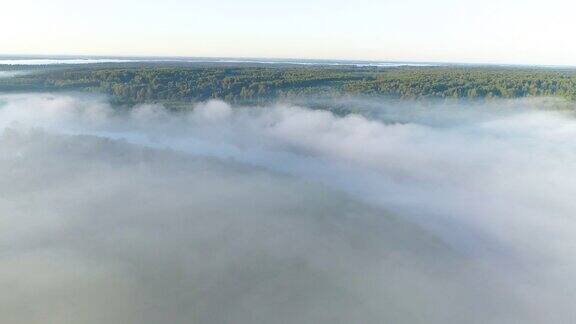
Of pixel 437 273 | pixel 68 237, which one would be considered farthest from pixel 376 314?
pixel 68 237

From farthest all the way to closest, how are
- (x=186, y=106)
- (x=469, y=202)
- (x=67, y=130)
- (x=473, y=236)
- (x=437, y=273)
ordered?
(x=186, y=106)
(x=67, y=130)
(x=469, y=202)
(x=473, y=236)
(x=437, y=273)

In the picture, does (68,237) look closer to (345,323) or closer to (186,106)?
(345,323)

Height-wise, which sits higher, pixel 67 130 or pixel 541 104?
pixel 541 104

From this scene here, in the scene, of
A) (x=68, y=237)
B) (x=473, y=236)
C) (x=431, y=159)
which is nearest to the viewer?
(x=68, y=237)

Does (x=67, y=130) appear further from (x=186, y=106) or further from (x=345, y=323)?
(x=345, y=323)

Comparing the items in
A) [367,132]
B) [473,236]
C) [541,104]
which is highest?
[541,104]

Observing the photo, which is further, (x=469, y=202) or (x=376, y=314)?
(x=469, y=202)

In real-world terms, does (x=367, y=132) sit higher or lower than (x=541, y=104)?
lower

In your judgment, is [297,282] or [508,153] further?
[508,153]

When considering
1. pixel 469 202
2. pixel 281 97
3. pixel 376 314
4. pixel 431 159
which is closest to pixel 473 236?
pixel 469 202
